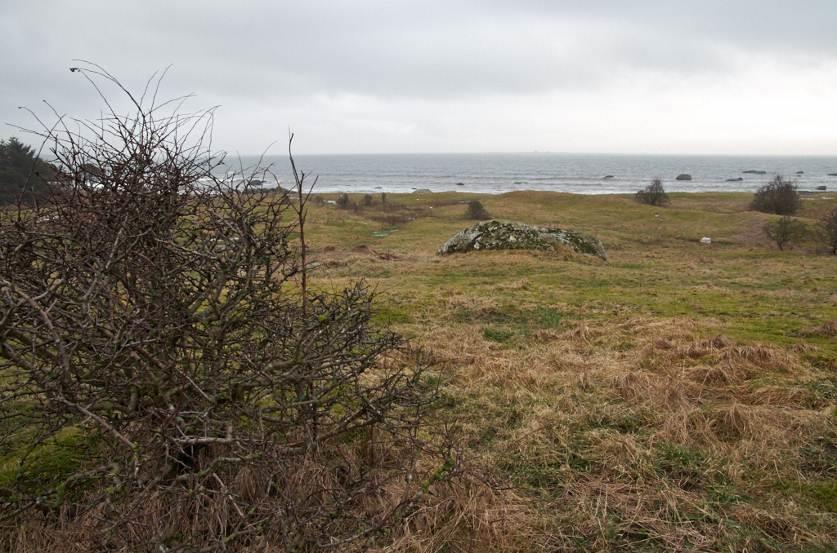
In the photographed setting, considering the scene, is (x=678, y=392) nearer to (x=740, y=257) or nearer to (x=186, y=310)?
(x=186, y=310)

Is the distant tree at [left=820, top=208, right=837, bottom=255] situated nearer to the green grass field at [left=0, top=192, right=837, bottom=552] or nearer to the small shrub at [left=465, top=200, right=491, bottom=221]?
the green grass field at [left=0, top=192, right=837, bottom=552]

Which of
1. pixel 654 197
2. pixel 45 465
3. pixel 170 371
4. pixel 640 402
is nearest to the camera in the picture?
pixel 170 371

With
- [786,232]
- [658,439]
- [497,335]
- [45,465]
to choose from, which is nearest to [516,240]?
[497,335]

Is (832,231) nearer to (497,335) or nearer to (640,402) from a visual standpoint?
(497,335)

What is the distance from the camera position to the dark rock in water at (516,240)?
2306 cm

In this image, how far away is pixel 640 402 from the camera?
6211 millimetres

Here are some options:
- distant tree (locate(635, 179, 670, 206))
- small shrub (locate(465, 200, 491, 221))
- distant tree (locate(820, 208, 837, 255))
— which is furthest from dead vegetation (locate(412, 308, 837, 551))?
A: distant tree (locate(635, 179, 670, 206))

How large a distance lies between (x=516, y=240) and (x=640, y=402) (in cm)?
1735

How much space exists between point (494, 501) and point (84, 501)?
10.1 feet

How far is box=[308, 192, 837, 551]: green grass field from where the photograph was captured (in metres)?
3.95

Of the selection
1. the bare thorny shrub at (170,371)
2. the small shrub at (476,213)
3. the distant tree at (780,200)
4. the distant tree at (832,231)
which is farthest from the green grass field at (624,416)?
the distant tree at (780,200)

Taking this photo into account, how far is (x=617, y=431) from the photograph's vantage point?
547 cm

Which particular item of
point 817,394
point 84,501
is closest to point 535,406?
point 817,394

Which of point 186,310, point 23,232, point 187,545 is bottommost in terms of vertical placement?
point 187,545
